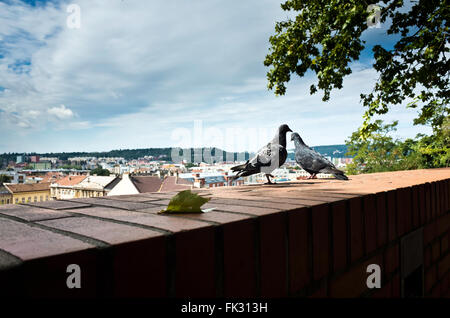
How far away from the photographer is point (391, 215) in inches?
46.1

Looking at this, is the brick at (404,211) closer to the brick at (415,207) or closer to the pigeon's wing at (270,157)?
the brick at (415,207)

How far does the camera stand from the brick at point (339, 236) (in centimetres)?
87

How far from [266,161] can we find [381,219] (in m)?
1.21

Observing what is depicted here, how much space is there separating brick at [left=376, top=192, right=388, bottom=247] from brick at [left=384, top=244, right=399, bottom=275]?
0.24 feet

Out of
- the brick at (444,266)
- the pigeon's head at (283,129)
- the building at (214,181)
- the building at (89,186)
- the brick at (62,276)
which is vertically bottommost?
the building at (89,186)

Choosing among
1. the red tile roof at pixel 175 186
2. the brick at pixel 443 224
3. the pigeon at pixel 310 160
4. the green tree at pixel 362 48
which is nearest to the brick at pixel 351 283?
the red tile roof at pixel 175 186

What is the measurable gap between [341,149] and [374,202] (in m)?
13.1

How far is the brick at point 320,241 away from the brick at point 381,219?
1.16 feet

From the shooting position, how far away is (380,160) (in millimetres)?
10969

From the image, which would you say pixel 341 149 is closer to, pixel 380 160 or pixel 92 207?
pixel 380 160

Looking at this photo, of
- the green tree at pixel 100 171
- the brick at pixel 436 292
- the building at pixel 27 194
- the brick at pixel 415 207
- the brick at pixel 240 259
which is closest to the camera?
the brick at pixel 240 259

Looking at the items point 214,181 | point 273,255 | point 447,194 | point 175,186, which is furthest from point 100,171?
point 273,255

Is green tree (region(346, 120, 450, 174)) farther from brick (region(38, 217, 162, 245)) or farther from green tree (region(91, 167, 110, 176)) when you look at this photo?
green tree (region(91, 167, 110, 176))
